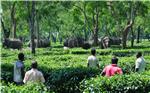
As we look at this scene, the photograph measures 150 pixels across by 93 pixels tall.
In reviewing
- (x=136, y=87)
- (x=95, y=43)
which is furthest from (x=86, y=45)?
(x=136, y=87)

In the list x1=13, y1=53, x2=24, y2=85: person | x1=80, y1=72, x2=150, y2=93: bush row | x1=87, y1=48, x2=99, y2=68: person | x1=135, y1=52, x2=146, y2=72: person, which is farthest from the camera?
x1=87, y1=48, x2=99, y2=68: person

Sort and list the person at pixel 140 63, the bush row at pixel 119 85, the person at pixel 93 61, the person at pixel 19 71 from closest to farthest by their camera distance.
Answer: the bush row at pixel 119 85 → the person at pixel 19 71 → the person at pixel 140 63 → the person at pixel 93 61

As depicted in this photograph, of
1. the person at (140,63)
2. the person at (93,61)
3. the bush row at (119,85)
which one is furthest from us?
the person at (93,61)

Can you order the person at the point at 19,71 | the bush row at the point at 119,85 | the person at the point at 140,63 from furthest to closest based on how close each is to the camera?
1. the person at the point at 140,63
2. the person at the point at 19,71
3. the bush row at the point at 119,85

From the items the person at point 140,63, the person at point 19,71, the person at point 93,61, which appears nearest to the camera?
the person at point 19,71

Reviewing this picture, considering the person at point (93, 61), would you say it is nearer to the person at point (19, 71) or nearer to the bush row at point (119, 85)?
the person at point (19, 71)

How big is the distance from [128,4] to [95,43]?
7.89 m

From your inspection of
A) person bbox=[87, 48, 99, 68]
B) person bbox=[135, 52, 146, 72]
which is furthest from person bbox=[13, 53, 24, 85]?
person bbox=[135, 52, 146, 72]

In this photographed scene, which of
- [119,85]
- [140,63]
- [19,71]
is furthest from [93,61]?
[119,85]

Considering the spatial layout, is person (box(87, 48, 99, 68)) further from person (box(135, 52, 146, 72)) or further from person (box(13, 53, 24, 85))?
person (box(13, 53, 24, 85))

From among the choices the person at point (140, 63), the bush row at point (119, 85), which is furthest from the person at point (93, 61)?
the bush row at point (119, 85)

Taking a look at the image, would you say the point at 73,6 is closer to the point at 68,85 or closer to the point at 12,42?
the point at 12,42

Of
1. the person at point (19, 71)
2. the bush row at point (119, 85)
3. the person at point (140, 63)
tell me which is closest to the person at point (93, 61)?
the person at point (140, 63)

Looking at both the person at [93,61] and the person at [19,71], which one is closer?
the person at [19,71]
